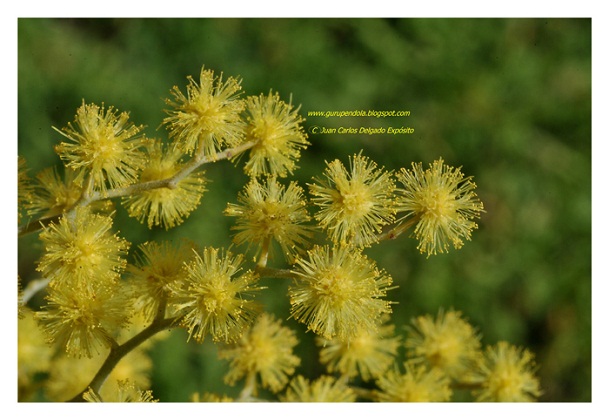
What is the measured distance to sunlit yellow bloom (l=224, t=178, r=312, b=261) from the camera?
129cm

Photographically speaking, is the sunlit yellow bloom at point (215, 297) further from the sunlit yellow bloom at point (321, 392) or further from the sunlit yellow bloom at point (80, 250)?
the sunlit yellow bloom at point (321, 392)

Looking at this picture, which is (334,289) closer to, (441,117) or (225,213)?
(225,213)

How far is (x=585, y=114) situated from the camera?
251 cm

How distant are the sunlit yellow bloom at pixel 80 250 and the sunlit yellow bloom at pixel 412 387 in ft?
2.44

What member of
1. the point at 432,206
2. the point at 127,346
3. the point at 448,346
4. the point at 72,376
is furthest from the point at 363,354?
the point at 72,376

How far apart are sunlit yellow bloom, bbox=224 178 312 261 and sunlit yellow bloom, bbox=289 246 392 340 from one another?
5 centimetres

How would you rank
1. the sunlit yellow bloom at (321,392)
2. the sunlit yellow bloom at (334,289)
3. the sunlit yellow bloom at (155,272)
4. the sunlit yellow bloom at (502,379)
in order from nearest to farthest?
the sunlit yellow bloom at (334,289)
the sunlit yellow bloom at (155,272)
the sunlit yellow bloom at (321,392)
the sunlit yellow bloom at (502,379)

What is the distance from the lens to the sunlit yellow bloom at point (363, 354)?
1.66 meters

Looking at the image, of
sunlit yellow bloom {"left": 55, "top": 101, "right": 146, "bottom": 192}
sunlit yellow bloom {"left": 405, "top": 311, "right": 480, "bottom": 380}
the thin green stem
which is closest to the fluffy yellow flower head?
the thin green stem

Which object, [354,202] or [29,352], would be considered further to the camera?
[29,352]

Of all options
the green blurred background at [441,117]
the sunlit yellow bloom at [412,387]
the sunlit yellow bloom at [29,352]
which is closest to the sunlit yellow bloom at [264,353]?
the sunlit yellow bloom at [412,387]

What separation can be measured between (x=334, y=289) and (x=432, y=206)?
0.87 feet

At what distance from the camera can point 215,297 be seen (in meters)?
1.27

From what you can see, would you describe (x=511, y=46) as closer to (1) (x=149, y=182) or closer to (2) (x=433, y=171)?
(2) (x=433, y=171)
